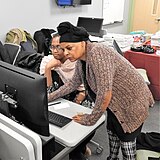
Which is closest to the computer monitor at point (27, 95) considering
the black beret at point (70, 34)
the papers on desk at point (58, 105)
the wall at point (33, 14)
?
the black beret at point (70, 34)

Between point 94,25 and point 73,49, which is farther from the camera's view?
point 94,25

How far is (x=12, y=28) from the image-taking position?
3.34m

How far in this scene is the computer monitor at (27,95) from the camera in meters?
0.94

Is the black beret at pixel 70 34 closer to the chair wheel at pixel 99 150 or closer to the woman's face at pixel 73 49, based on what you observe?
the woman's face at pixel 73 49

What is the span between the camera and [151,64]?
3250 millimetres

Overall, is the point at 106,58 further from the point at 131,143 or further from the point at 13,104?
the point at 131,143

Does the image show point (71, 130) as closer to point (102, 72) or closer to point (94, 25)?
point (102, 72)

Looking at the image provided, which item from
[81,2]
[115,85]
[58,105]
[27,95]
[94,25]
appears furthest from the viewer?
[81,2]

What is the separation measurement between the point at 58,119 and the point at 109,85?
16.3 inches

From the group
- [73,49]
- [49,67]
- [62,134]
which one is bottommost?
[62,134]

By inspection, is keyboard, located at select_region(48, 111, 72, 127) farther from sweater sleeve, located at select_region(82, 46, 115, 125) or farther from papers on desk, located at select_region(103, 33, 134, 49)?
papers on desk, located at select_region(103, 33, 134, 49)

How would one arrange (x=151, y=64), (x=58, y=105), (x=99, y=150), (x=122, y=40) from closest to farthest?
(x=58, y=105)
(x=99, y=150)
(x=151, y=64)
(x=122, y=40)

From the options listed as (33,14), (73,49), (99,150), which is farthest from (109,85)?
(33,14)

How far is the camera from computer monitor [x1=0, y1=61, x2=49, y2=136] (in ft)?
3.07
